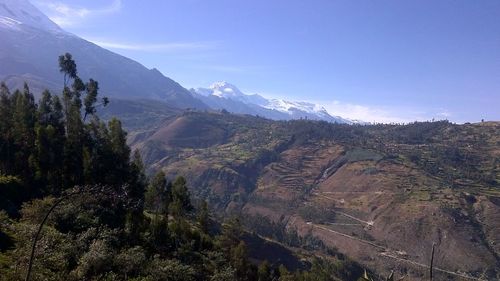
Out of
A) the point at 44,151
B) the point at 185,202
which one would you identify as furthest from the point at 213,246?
the point at 44,151

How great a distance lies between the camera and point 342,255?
142m

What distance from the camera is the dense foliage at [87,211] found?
3391 cm

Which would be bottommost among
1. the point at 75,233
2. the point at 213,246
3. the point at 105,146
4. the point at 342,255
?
the point at 342,255

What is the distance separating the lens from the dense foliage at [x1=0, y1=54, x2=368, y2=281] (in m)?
33.9

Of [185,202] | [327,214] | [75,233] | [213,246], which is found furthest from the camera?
[327,214]

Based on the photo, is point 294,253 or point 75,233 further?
point 294,253

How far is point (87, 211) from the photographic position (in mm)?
44812

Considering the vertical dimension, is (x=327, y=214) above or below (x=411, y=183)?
below

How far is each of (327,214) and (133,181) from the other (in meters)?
132

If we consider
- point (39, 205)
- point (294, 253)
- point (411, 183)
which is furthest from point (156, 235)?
point (411, 183)

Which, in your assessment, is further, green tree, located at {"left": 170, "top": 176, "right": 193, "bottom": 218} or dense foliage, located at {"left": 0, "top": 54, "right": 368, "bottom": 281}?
green tree, located at {"left": 170, "top": 176, "right": 193, "bottom": 218}

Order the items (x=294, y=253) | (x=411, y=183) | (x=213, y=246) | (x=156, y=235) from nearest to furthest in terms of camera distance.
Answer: (x=156, y=235) → (x=213, y=246) → (x=294, y=253) → (x=411, y=183)

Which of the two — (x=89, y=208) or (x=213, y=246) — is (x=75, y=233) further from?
(x=213, y=246)

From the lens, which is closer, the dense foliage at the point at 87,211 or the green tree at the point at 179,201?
the dense foliage at the point at 87,211
